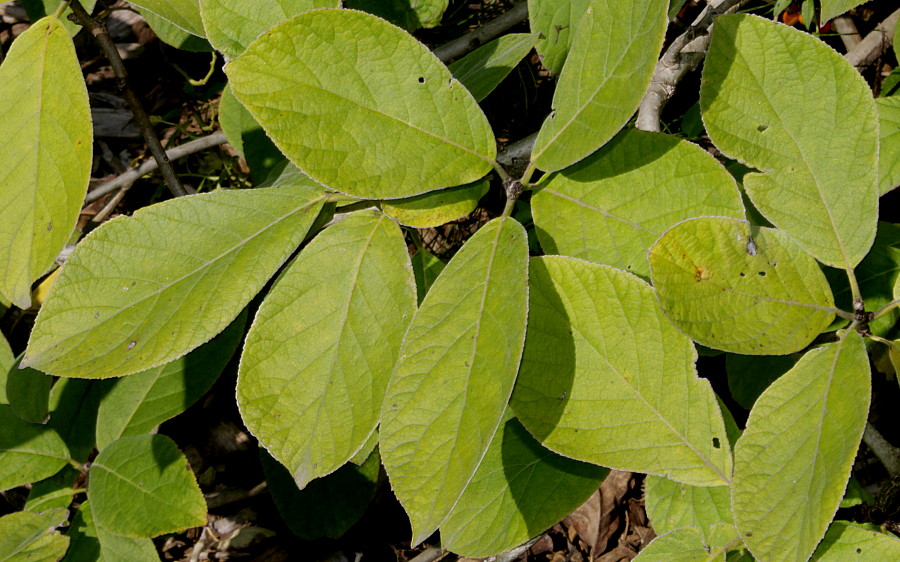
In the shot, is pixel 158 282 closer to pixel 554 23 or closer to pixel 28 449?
pixel 554 23

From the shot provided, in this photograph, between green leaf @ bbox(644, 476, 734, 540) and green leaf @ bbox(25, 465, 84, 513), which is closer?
green leaf @ bbox(644, 476, 734, 540)

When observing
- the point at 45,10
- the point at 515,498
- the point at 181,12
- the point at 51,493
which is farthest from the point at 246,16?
the point at 51,493

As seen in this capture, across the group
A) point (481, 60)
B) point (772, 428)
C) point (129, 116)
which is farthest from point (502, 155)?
point (129, 116)

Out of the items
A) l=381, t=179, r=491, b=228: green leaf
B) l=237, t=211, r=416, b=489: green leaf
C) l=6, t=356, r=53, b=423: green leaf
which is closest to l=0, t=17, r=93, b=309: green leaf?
l=237, t=211, r=416, b=489: green leaf

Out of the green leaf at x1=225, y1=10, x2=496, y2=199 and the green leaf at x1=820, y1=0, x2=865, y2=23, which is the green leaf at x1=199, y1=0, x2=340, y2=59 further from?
the green leaf at x1=820, y1=0, x2=865, y2=23

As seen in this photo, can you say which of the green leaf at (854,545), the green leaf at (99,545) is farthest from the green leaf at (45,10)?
the green leaf at (854,545)

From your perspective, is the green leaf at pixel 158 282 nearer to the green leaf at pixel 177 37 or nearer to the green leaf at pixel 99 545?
the green leaf at pixel 99 545
